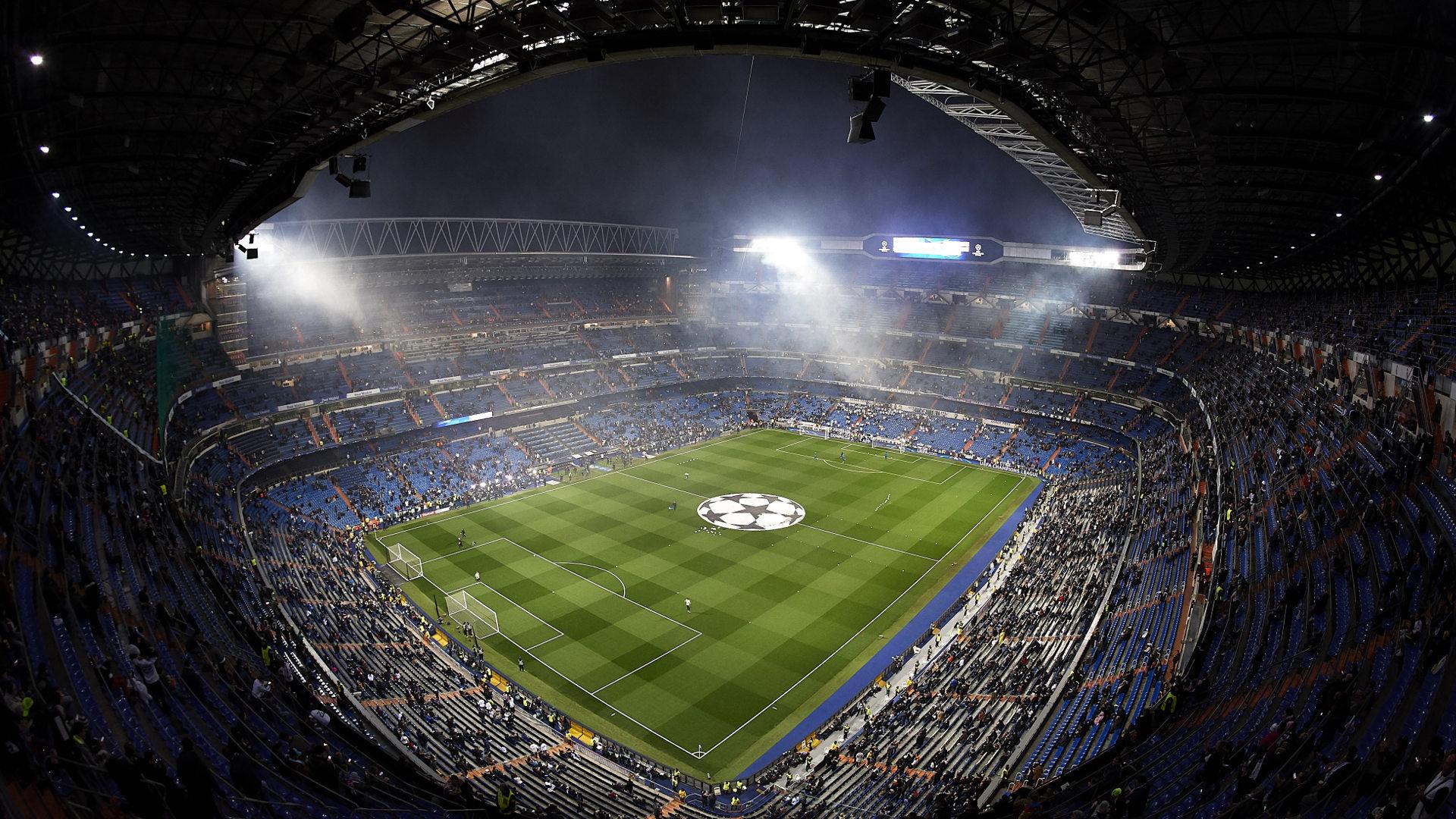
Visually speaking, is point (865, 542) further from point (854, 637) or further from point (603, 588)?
point (603, 588)

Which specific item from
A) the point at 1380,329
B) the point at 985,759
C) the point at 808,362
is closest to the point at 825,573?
the point at 985,759

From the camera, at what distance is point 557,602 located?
3042cm

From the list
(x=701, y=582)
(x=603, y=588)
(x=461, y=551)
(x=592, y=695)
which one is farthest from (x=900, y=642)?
(x=461, y=551)

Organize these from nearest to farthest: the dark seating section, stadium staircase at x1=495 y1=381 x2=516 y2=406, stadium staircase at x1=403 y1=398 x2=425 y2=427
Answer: the dark seating section → stadium staircase at x1=403 y1=398 x2=425 y2=427 → stadium staircase at x1=495 y1=381 x2=516 y2=406

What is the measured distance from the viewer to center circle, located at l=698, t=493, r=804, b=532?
38.9m

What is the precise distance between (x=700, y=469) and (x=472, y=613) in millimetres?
21225

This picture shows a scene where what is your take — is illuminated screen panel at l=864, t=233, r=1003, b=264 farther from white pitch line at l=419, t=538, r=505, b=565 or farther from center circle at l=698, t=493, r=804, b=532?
white pitch line at l=419, t=538, r=505, b=565

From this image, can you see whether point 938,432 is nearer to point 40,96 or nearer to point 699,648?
point 699,648

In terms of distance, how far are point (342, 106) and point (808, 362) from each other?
54422 millimetres

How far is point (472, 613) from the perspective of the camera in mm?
29281

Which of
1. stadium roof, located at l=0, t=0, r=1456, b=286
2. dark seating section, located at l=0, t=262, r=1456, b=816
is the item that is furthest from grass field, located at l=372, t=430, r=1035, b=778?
stadium roof, located at l=0, t=0, r=1456, b=286

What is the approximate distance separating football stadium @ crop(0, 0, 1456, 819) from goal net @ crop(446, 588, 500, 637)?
0.18 meters

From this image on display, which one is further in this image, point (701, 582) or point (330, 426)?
point (330, 426)

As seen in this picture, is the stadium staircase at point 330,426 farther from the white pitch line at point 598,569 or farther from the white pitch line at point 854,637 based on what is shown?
the white pitch line at point 854,637
